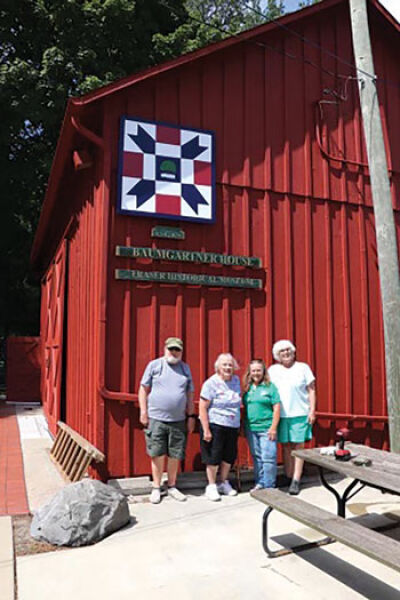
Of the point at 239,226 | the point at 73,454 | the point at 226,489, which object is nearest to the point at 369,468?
the point at 226,489

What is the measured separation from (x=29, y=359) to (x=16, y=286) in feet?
20.3

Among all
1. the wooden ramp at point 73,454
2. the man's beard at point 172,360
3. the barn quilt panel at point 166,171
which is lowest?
the wooden ramp at point 73,454

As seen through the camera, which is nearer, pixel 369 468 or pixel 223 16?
pixel 369 468

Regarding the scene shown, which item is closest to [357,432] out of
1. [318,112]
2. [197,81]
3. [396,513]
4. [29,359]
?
[396,513]

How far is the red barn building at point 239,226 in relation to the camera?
5469 mm

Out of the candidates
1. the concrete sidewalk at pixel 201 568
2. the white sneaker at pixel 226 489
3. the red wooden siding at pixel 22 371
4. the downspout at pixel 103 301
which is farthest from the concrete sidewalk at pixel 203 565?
the red wooden siding at pixel 22 371

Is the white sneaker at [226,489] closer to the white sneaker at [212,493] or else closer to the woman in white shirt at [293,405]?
the white sneaker at [212,493]

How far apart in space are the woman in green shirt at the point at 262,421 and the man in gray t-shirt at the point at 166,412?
2.15ft

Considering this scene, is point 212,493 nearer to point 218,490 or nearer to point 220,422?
point 218,490

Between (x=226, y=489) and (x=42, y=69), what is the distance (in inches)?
636

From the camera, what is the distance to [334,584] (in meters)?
3.27

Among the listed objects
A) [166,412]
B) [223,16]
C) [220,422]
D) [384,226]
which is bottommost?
[220,422]

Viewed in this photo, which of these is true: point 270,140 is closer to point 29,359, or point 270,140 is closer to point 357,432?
point 357,432

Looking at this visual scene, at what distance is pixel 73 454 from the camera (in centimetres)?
586
